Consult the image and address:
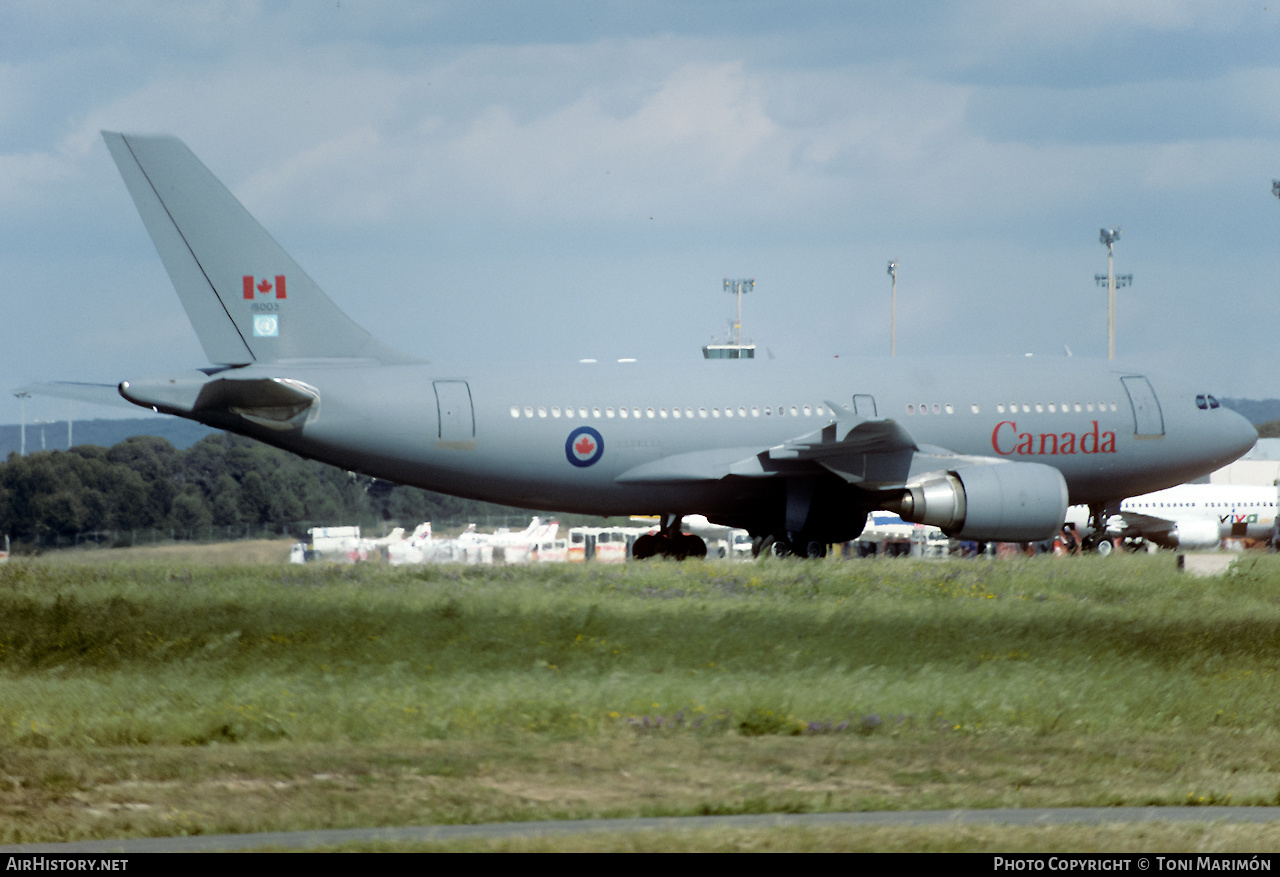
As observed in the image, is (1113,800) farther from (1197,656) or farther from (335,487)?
(335,487)

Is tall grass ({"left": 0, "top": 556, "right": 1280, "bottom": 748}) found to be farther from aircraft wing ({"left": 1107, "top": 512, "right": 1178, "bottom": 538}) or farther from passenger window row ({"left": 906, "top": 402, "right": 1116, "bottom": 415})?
aircraft wing ({"left": 1107, "top": 512, "right": 1178, "bottom": 538})

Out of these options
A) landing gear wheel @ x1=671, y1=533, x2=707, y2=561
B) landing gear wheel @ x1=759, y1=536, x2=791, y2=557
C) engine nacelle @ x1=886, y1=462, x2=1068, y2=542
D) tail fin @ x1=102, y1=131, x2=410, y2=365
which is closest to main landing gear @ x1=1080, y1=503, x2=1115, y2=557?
engine nacelle @ x1=886, y1=462, x2=1068, y2=542

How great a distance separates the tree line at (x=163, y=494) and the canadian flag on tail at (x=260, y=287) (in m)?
13.0

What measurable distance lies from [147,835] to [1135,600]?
1897 cm

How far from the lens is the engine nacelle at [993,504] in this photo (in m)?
29.8

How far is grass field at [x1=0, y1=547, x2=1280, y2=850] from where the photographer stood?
11227mm

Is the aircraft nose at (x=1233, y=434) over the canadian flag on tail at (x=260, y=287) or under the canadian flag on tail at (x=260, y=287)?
under

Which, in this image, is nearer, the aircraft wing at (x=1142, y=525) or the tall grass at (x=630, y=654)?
the tall grass at (x=630, y=654)

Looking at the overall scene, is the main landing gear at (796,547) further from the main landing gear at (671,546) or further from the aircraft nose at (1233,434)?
the aircraft nose at (1233,434)

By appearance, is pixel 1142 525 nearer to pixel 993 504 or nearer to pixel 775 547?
pixel 775 547

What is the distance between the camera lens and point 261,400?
28719 mm

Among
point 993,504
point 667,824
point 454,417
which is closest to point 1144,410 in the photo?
point 993,504

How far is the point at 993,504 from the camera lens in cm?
2977

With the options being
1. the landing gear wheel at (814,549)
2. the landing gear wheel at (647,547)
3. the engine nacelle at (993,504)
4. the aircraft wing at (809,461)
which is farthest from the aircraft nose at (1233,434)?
the landing gear wheel at (647,547)
